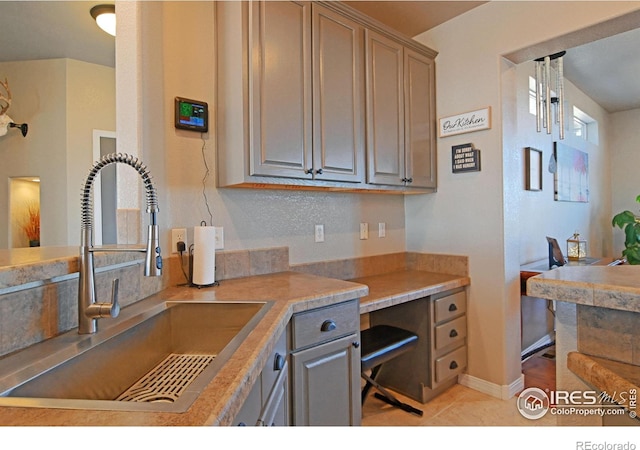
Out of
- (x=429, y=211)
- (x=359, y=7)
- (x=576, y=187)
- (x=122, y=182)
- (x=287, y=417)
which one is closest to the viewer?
(x=287, y=417)

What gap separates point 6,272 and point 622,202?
23.2 feet

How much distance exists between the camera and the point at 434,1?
230 centimetres

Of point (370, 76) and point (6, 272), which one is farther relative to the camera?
point (370, 76)

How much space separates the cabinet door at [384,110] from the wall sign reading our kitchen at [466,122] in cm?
40

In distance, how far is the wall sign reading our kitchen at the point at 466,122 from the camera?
2328mm

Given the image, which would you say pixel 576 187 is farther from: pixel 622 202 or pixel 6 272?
pixel 6 272

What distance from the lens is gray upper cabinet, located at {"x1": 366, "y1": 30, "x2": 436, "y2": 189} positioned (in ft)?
7.23

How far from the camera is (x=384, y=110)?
89.3 inches

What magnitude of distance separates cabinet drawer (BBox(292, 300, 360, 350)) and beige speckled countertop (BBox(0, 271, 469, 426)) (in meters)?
0.05

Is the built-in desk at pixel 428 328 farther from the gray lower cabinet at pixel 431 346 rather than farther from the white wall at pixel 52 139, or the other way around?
the white wall at pixel 52 139

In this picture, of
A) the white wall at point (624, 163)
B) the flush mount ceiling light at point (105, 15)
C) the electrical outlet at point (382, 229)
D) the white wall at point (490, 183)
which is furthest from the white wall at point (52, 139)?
the white wall at point (624, 163)

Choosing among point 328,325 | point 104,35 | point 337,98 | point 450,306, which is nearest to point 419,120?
point 337,98

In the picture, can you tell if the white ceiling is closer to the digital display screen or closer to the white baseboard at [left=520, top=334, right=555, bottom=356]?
the digital display screen
